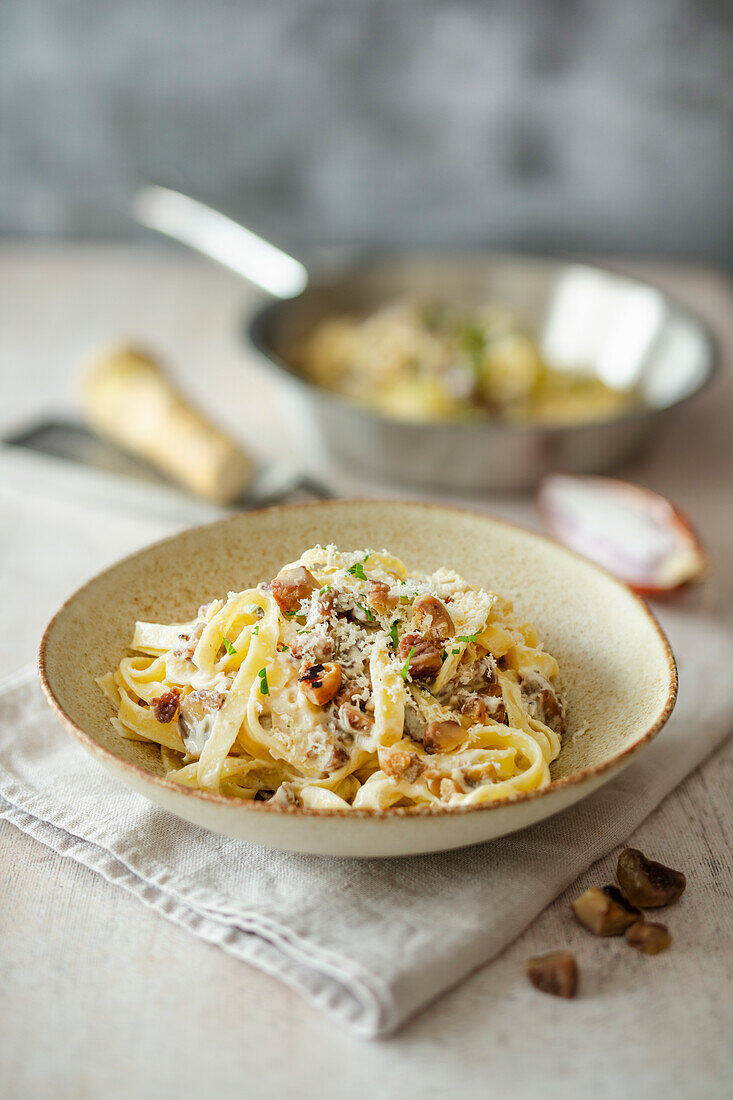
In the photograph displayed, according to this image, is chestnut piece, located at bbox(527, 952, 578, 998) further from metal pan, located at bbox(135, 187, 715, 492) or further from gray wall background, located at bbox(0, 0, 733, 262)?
gray wall background, located at bbox(0, 0, 733, 262)

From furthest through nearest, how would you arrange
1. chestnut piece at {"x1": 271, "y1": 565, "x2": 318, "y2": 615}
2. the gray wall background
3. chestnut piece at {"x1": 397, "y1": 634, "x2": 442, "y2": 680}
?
the gray wall background < chestnut piece at {"x1": 271, "y1": 565, "x2": 318, "y2": 615} < chestnut piece at {"x1": 397, "y1": 634, "x2": 442, "y2": 680}

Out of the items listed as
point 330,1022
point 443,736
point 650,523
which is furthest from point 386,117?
point 330,1022

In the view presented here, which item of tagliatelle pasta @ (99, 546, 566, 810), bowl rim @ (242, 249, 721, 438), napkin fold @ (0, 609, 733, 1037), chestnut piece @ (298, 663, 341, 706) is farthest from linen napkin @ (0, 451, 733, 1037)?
bowl rim @ (242, 249, 721, 438)

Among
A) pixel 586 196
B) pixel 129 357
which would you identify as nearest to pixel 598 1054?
pixel 129 357

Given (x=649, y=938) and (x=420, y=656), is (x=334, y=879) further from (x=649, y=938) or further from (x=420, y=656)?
(x=649, y=938)

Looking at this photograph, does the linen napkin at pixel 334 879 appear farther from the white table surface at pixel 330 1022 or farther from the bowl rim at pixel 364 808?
the bowl rim at pixel 364 808

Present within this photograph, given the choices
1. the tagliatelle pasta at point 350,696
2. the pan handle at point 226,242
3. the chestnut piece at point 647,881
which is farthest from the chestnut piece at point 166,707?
the pan handle at point 226,242

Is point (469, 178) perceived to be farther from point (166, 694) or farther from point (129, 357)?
point (166, 694)
